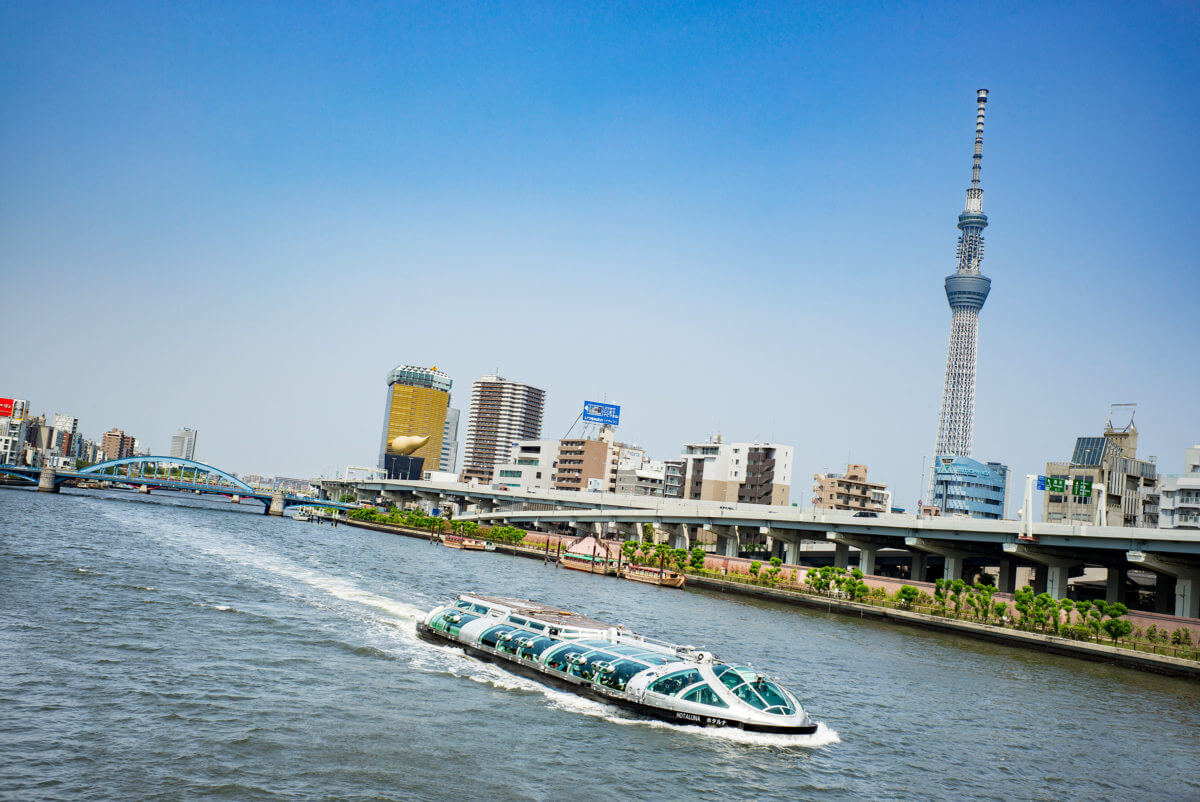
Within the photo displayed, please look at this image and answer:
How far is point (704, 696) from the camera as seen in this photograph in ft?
103

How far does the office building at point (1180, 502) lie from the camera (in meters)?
110

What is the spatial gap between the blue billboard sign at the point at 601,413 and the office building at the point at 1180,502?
100 meters

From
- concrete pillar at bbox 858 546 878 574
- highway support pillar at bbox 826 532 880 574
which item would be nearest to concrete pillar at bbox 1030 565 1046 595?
highway support pillar at bbox 826 532 880 574

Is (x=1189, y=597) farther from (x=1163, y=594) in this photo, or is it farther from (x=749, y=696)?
(x=749, y=696)

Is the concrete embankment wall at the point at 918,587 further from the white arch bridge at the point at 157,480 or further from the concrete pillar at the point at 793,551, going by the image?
the white arch bridge at the point at 157,480

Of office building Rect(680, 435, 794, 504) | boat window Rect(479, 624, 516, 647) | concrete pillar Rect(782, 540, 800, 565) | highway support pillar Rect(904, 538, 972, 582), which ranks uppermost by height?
office building Rect(680, 435, 794, 504)

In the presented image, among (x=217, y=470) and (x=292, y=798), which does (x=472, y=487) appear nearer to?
(x=217, y=470)

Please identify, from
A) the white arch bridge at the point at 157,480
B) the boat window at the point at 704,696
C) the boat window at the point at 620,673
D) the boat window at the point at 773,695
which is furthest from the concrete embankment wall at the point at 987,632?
the white arch bridge at the point at 157,480

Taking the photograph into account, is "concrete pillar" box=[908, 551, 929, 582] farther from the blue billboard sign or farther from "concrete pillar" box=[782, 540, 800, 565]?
the blue billboard sign

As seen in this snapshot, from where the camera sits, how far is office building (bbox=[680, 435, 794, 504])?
166750mm

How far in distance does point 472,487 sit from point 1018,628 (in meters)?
130

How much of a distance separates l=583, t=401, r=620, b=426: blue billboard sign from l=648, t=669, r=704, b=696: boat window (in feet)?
501

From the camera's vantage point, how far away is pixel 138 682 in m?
30.4

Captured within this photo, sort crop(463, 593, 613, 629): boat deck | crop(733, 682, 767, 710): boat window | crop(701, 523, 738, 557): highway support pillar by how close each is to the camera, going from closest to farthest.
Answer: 1. crop(733, 682, 767, 710): boat window
2. crop(463, 593, 613, 629): boat deck
3. crop(701, 523, 738, 557): highway support pillar
